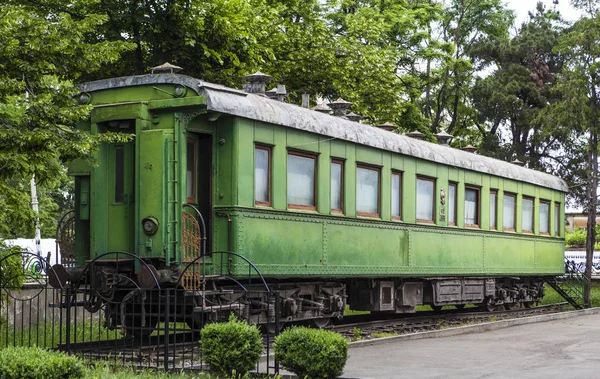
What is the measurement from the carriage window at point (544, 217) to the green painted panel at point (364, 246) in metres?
7.90

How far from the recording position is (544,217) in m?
25.1

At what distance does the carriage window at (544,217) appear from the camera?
2485 cm

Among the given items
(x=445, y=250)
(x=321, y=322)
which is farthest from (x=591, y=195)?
(x=321, y=322)

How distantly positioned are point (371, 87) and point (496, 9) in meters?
18.1

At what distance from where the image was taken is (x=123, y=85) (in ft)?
44.7

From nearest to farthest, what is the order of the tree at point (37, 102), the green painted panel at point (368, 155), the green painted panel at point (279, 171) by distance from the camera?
the tree at point (37, 102)
the green painted panel at point (279, 171)
the green painted panel at point (368, 155)

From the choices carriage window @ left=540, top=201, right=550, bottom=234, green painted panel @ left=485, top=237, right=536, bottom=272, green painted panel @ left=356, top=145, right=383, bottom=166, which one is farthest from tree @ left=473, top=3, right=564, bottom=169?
green painted panel @ left=356, top=145, right=383, bottom=166

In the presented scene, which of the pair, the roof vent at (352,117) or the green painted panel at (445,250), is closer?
the roof vent at (352,117)

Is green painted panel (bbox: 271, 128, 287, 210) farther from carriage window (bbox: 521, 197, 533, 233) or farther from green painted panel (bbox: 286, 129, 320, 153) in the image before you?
carriage window (bbox: 521, 197, 533, 233)

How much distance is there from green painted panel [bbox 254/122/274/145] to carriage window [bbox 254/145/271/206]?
127mm

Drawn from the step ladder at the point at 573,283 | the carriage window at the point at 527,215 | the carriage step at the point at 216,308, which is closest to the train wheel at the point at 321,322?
the carriage step at the point at 216,308

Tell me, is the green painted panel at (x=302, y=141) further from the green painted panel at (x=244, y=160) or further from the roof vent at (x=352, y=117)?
the roof vent at (x=352, y=117)

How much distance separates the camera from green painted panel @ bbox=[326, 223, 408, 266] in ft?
51.7

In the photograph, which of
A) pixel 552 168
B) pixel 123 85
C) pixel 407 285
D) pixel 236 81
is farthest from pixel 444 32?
pixel 123 85
